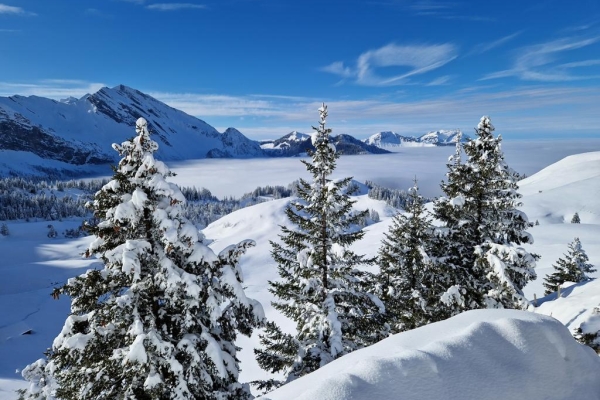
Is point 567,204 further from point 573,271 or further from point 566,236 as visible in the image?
point 573,271

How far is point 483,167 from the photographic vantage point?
1457 centimetres

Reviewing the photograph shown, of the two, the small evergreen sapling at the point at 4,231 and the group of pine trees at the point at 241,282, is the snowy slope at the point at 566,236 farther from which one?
the small evergreen sapling at the point at 4,231

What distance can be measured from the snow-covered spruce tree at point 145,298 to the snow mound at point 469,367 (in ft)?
12.0

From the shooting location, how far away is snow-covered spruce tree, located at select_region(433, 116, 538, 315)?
45.2ft

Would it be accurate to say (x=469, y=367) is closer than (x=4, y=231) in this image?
Yes

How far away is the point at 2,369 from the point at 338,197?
212ft

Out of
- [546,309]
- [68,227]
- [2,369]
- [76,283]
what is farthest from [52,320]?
[68,227]

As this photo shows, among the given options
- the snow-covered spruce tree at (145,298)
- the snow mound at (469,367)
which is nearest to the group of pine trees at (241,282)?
the snow-covered spruce tree at (145,298)

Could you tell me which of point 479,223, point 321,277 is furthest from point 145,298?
point 479,223

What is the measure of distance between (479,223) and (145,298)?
44.0 ft

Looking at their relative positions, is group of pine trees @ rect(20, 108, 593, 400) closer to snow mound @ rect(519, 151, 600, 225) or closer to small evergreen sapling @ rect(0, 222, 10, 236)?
snow mound @ rect(519, 151, 600, 225)

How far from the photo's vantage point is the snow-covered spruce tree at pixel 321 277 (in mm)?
11539

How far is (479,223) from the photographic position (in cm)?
1477

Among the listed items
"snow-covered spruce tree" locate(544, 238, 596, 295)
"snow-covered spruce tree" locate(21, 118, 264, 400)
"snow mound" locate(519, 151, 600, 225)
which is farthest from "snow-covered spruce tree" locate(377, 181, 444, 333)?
"snow mound" locate(519, 151, 600, 225)
